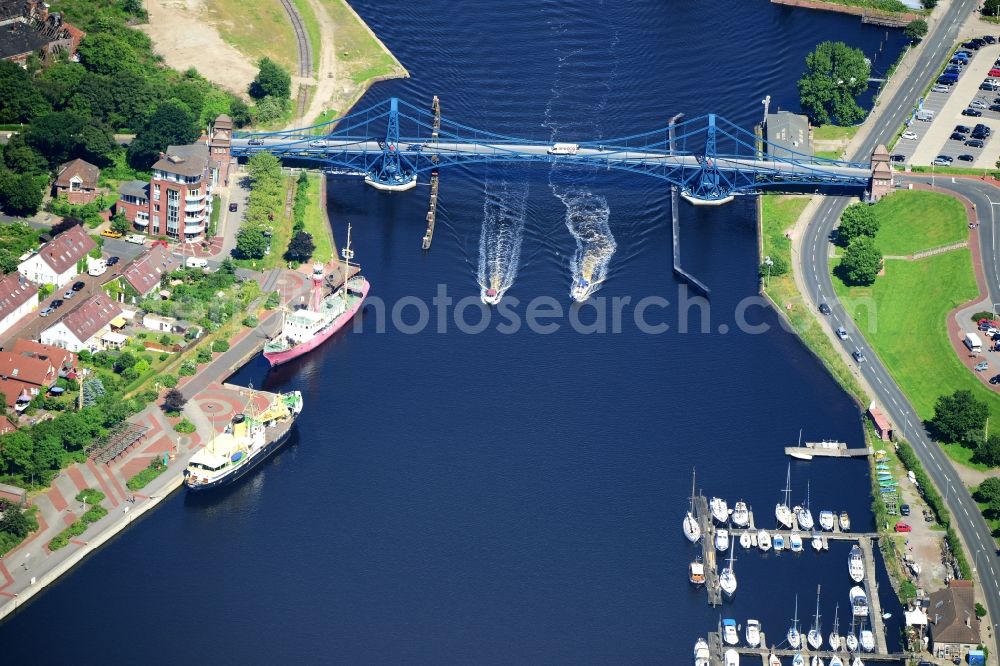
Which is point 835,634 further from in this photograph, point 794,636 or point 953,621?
point 953,621

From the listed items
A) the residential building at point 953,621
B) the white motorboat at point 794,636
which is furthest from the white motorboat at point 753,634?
the residential building at point 953,621

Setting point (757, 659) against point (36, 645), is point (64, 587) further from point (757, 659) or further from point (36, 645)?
point (757, 659)

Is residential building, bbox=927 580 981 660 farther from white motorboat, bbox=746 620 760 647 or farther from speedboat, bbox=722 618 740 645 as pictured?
speedboat, bbox=722 618 740 645

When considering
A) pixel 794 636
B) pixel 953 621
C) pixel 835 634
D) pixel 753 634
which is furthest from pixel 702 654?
pixel 953 621

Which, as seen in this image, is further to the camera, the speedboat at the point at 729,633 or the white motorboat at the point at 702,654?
the speedboat at the point at 729,633

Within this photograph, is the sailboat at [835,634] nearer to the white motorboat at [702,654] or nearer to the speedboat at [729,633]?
the speedboat at [729,633]

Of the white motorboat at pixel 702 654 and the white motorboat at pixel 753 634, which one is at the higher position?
the white motorboat at pixel 753 634

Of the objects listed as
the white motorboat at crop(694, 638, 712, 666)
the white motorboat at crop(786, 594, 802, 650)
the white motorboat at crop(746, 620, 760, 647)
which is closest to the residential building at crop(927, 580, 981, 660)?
the white motorboat at crop(786, 594, 802, 650)

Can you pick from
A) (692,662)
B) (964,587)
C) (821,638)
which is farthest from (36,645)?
(964,587)
